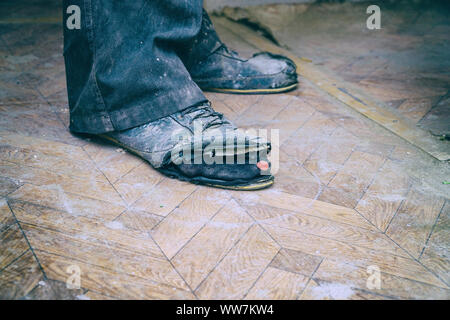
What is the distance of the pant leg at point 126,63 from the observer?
51.7 inches

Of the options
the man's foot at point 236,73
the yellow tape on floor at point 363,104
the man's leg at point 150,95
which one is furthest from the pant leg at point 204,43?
the yellow tape on floor at point 363,104

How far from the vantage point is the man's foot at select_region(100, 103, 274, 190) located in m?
1.26

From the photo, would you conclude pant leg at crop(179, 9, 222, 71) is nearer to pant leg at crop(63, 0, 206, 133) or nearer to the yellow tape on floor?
pant leg at crop(63, 0, 206, 133)

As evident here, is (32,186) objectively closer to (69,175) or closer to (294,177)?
(69,175)

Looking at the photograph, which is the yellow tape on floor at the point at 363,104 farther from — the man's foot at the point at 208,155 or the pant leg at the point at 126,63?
the pant leg at the point at 126,63

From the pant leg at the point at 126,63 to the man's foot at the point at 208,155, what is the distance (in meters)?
0.10

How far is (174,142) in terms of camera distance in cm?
133

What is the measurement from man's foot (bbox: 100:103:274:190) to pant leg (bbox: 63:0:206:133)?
0.10 meters

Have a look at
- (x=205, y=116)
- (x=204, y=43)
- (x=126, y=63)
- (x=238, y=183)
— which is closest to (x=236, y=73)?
(x=204, y=43)

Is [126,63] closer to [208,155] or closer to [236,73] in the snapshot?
[208,155]

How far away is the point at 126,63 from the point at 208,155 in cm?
41

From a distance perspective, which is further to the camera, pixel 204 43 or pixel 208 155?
pixel 204 43

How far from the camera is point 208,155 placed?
1.28m

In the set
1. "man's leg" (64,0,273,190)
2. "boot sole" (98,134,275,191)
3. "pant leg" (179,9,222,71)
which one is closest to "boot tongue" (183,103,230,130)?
"man's leg" (64,0,273,190)
